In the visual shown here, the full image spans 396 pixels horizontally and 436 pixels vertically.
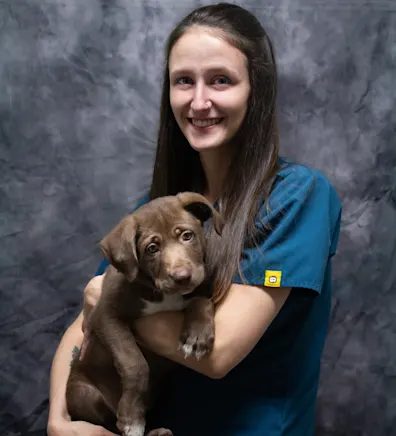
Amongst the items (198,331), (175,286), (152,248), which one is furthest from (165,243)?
(198,331)

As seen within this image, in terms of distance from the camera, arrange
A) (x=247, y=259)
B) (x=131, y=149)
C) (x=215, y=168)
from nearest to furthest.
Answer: (x=247, y=259)
(x=215, y=168)
(x=131, y=149)

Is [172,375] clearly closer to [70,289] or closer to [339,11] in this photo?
[70,289]

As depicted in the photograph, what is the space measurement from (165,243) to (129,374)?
37 centimetres

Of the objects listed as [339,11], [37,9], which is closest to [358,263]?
[339,11]

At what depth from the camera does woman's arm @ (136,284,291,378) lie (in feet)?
4.70

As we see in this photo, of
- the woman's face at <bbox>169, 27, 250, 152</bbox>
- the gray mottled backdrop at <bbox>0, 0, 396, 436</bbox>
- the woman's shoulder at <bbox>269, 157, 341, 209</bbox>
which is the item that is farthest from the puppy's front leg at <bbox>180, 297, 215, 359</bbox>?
the gray mottled backdrop at <bbox>0, 0, 396, 436</bbox>

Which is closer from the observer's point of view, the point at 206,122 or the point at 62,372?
the point at 206,122

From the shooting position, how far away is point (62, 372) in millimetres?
1938

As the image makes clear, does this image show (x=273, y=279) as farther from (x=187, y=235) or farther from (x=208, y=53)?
(x=208, y=53)

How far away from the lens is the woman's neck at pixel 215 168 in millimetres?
1843

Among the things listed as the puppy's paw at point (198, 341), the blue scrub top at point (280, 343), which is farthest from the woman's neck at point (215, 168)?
the puppy's paw at point (198, 341)

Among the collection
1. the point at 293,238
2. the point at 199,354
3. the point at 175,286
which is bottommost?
the point at 199,354


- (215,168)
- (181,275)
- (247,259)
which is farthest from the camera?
(215,168)

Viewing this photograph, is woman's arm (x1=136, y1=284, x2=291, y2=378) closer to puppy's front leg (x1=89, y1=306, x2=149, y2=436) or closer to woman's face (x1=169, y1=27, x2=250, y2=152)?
puppy's front leg (x1=89, y1=306, x2=149, y2=436)
